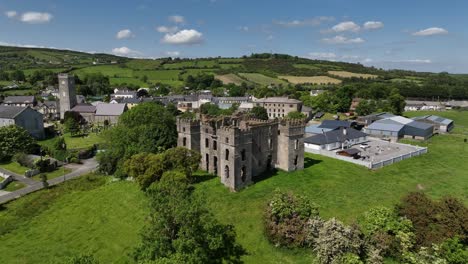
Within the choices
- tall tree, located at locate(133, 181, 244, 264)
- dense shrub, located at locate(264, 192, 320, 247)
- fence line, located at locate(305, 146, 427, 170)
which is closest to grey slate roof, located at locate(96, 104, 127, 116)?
fence line, located at locate(305, 146, 427, 170)

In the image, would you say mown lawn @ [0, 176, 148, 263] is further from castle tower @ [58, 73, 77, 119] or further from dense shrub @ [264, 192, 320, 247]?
castle tower @ [58, 73, 77, 119]

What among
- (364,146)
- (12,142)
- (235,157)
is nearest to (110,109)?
(12,142)

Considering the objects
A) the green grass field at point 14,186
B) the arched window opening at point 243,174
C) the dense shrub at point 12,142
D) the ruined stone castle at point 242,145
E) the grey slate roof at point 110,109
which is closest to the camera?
the ruined stone castle at point 242,145

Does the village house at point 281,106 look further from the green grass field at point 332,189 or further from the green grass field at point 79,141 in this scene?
the green grass field at point 79,141

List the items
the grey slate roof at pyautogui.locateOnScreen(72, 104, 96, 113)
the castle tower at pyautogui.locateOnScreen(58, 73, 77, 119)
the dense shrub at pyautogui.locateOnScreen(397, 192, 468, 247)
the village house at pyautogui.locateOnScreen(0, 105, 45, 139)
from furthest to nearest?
1. the castle tower at pyautogui.locateOnScreen(58, 73, 77, 119)
2. the grey slate roof at pyautogui.locateOnScreen(72, 104, 96, 113)
3. the village house at pyautogui.locateOnScreen(0, 105, 45, 139)
4. the dense shrub at pyautogui.locateOnScreen(397, 192, 468, 247)

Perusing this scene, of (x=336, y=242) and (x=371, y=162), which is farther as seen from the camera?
(x=371, y=162)

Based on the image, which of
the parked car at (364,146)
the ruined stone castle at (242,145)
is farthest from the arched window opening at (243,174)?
the parked car at (364,146)

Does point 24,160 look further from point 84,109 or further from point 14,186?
point 84,109
